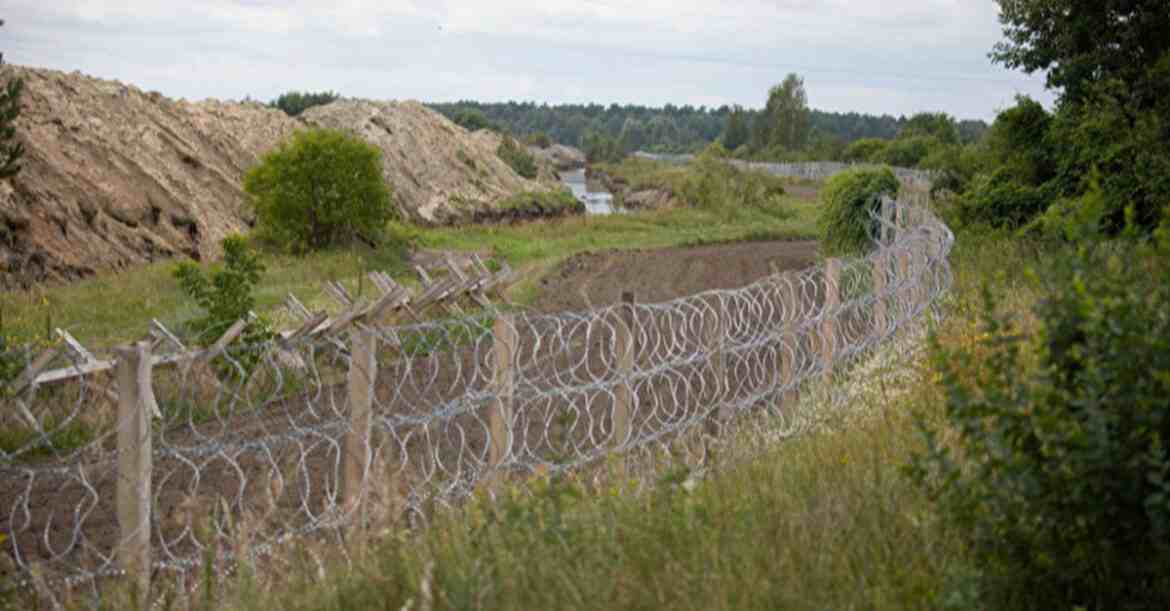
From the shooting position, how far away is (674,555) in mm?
3756

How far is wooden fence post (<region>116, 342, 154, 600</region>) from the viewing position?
522 centimetres

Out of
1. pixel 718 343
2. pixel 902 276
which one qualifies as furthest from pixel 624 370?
pixel 902 276

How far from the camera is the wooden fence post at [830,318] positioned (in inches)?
347

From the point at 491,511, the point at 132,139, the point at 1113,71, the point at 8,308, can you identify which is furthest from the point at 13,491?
the point at 132,139

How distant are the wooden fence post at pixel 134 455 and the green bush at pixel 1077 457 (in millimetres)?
3564

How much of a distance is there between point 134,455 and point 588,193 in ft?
226

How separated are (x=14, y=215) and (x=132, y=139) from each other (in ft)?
22.8

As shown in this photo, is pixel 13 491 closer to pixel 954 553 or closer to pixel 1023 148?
pixel 954 553

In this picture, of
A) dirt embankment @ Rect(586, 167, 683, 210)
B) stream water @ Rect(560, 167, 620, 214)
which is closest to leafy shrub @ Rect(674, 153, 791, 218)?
dirt embankment @ Rect(586, 167, 683, 210)

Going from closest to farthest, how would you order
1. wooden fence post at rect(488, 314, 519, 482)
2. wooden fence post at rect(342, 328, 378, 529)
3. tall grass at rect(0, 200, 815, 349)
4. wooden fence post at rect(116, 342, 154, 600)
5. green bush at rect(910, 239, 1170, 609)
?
green bush at rect(910, 239, 1170, 609), wooden fence post at rect(116, 342, 154, 600), wooden fence post at rect(342, 328, 378, 529), wooden fence post at rect(488, 314, 519, 482), tall grass at rect(0, 200, 815, 349)

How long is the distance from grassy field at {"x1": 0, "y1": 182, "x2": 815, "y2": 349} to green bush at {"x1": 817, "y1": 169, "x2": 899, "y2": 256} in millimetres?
5075

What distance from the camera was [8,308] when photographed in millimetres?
14508

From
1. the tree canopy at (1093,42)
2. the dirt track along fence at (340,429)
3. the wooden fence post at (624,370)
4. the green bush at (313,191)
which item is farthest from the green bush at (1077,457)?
the green bush at (313,191)

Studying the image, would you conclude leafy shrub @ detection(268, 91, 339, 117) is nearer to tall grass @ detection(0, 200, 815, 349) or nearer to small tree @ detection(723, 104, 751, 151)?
tall grass @ detection(0, 200, 815, 349)
